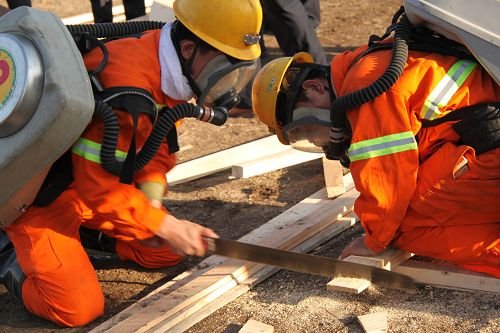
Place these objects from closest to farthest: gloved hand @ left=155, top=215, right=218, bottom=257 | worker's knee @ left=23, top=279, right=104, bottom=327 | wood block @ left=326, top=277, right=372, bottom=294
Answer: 1. gloved hand @ left=155, top=215, right=218, bottom=257
2. wood block @ left=326, top=277, right=372, bottom=294
3. worker's knee @ left=23, top=279, right=104, bottom=327

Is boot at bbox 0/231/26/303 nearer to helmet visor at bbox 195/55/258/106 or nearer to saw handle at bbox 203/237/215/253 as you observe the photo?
saw handle at bbox 203/237/215/253

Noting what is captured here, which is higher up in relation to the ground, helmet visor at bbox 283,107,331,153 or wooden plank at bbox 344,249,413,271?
helmet visor at bbox 283,107,331,153

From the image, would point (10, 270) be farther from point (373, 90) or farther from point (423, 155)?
point (423, 155)

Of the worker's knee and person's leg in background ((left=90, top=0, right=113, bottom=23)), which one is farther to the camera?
person's leg in background ((left=90, top=0, right=113, bottom=23))

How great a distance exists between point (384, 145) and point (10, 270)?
2087mm

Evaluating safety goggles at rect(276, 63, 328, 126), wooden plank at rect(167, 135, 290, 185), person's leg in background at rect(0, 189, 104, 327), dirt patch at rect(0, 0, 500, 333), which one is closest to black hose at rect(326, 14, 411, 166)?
safety goggles at rect(276, 63, 328, 126)

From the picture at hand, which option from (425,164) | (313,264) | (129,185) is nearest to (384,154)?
(425,164)

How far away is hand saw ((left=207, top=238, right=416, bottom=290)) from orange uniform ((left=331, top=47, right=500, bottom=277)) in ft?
0.58

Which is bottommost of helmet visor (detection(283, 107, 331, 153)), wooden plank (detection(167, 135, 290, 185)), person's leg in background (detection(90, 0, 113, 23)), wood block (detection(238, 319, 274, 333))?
wooden plank (detection(167, 135, 290, 185))

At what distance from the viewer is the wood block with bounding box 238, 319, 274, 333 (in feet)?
12.3

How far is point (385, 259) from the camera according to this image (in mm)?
4094

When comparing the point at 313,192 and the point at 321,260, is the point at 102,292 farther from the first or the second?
the point at 313,192

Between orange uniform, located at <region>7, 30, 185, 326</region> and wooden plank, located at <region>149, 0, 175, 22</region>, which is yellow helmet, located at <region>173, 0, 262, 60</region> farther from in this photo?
wooden plank, located at <region>149, 0, 175, 22</region>

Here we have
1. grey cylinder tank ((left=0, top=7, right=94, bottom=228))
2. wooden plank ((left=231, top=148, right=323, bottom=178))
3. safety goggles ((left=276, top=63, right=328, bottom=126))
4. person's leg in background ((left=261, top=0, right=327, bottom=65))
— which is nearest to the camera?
grey cylinder tank ((left=0, top=7, right=94, bottom=228))
